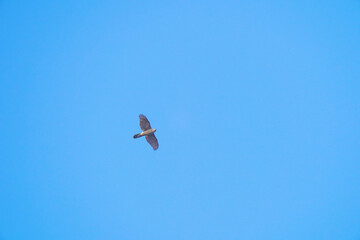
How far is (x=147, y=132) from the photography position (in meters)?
21.6

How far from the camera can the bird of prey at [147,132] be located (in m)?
20.9

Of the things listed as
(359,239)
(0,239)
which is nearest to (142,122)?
(0,239)

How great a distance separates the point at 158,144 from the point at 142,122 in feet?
8.48

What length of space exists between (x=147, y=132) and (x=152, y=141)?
3.50 ft

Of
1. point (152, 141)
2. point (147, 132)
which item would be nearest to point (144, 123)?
point (147, 132)

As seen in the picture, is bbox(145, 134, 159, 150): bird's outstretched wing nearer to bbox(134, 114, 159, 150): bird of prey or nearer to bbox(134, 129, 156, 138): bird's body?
bbox(134, 114, 159, 150): bird of prey

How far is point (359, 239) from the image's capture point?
3659 centimetres

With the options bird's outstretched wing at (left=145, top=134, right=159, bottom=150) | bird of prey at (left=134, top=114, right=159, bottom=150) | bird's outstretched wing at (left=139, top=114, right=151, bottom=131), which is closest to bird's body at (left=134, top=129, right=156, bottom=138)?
bird of prey at (left=134, top=114, right=159, bottom=150)

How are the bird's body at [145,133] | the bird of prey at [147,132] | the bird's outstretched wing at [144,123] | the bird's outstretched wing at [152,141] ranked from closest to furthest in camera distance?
the bird's outstretched wing at [144,123] < the bird of prey at [147,132] < the bird's body at [145,133] < the bird's outstretched wing at [152,141]

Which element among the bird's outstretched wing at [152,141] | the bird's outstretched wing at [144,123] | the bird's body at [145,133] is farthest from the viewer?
the bird's outstretched wing at [152,141]

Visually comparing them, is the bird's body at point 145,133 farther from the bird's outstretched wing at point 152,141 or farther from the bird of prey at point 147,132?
the bird's outstretched wing at point 152,141

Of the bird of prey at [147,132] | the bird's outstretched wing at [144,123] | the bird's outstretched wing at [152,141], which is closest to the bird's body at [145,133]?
the bird of prey at [147,132]

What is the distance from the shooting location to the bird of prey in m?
20.9

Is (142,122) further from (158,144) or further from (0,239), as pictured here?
(0,239)
